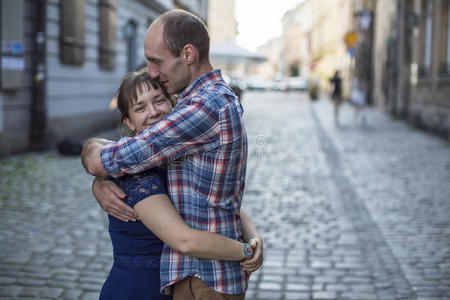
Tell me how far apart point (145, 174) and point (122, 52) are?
639 inches

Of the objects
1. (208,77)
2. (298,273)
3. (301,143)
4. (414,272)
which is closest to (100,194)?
(208,77)

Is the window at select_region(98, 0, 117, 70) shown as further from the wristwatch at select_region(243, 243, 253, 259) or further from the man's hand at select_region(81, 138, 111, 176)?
the wristwatch at select_region(243, 243, 253, 259)

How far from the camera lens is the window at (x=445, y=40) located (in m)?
15.3

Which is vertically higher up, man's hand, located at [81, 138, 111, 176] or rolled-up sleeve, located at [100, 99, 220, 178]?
rolled-up sleeve, located at [100, 99, 220, 178]

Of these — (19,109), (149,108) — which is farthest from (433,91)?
(149,108)

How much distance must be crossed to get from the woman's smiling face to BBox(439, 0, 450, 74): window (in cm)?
1455

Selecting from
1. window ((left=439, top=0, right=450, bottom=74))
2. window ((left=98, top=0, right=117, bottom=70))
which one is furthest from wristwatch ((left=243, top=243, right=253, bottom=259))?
window ((left=439, top=0, right=450, bottom=74))

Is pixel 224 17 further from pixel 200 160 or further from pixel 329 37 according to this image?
pixel 200 160

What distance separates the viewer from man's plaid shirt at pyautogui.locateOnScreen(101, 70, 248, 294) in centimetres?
177

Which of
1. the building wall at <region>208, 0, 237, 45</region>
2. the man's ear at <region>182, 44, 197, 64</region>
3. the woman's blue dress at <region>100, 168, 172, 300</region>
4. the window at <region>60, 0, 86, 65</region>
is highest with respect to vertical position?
the building wall at <region>208, 0, 237, 45</region>

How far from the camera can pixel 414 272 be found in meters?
4.55

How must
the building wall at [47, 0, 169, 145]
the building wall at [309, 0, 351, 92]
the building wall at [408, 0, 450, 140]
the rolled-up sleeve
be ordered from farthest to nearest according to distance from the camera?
the building wall at [309, 0, 351, 92] < the building wall at [408, 0, 450, 140] < the building wall at [47, 0, 169, 145] < the rolled-up sleeve

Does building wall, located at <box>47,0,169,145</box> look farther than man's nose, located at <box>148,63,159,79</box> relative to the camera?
Yes

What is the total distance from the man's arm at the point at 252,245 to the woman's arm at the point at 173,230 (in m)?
0.16
